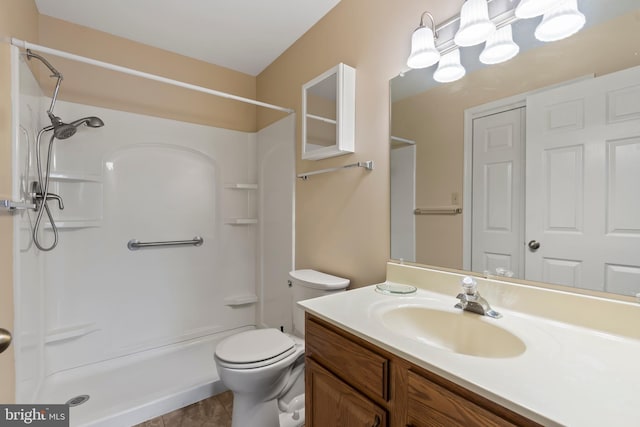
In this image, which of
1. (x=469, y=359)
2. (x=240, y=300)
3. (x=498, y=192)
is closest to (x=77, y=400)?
(x=240, y=300)

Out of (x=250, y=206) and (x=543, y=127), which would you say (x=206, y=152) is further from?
(x=543, y=127)

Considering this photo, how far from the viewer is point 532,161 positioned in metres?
0.96

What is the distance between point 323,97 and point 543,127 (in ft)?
3.63

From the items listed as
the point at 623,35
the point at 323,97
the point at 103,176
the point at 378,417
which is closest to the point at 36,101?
the point at 103,176

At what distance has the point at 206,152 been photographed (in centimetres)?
244

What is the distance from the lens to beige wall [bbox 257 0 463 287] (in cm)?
139

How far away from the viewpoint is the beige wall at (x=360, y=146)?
139 centimetres

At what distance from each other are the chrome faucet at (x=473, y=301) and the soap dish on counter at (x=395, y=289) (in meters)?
0.25

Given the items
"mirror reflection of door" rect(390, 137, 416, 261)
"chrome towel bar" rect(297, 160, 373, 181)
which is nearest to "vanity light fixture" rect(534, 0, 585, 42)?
"mirror reflection of door" rect(390, 137, 416, 261)

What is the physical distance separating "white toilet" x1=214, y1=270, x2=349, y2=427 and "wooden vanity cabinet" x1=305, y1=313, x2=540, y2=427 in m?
0.36

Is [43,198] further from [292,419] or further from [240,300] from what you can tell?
[292,419]

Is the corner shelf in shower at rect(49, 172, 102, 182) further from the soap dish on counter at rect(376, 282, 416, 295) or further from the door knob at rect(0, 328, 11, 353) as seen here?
the soap dish on counter at rect(376, 282, 416, 295)

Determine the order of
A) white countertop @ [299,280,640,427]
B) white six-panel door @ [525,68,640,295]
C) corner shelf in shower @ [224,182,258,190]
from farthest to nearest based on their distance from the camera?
1. corner shelf in shower @ [224,182,258,190]
2. white six-panel door @ [525,68,640,295]
3. white countertop @ [299,280,640,427]

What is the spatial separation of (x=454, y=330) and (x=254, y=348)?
3.15 ft
